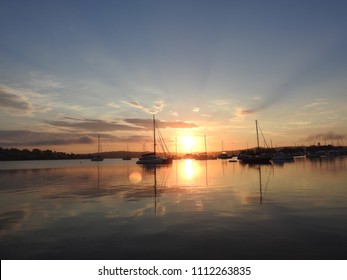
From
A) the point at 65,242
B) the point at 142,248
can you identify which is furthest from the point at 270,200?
the point at 65,242

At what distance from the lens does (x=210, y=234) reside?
14.8 m

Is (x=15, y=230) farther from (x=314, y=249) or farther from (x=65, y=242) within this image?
(x=314, y=249)

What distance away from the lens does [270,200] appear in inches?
993

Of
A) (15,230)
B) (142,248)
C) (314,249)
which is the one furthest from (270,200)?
(15,230)

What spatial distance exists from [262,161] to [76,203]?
9430 centimetres

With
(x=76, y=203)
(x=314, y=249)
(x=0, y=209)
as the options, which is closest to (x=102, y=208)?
(x=76, y=203)
